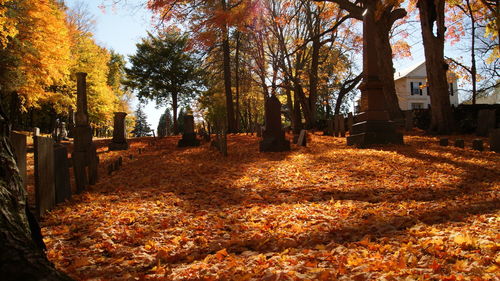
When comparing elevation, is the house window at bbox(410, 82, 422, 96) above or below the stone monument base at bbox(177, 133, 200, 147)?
above

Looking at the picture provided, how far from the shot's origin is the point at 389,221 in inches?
151

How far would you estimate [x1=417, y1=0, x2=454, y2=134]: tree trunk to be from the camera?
12.5 m

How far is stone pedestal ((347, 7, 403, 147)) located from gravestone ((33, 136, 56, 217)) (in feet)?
27.5

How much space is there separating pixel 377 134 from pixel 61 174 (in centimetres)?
862

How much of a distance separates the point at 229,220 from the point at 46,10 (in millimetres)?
18257

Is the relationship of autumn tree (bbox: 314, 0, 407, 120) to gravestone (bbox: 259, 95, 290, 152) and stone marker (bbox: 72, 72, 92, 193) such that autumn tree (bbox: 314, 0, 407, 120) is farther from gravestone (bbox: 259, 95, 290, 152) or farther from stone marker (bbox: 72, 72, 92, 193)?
stone marker (bbox: 72, 72, 92, 193)

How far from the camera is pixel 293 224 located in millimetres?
3977

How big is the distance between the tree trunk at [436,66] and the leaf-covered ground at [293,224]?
5.26m

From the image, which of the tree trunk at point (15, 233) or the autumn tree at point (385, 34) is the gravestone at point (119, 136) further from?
the tree trunk at point (15, 233)

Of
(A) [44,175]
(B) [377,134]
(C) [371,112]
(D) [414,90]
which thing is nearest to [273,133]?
(C) [371,112]

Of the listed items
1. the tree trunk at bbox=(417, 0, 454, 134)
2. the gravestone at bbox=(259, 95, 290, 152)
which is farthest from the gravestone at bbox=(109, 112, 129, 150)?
the tree trunk at bbox=(417, 0, 454, 134)

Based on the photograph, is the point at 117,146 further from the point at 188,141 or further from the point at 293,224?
the point at 293,224

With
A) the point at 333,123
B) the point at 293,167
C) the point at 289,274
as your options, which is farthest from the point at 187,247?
the point at 333,123

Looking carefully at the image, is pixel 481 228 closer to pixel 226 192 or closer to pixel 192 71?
Answer: pixel 226 192
